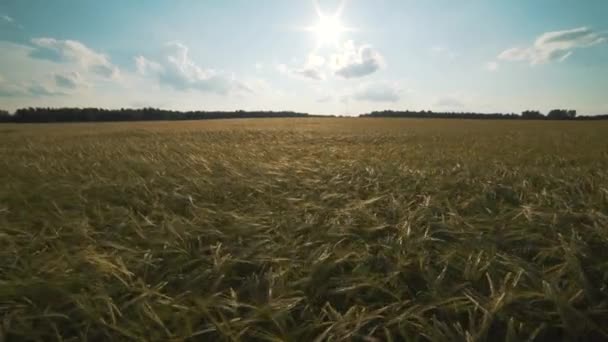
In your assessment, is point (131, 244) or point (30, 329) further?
point (131, 244)

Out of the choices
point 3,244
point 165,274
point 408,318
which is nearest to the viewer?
point 408,318

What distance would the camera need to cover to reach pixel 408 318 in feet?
3.75

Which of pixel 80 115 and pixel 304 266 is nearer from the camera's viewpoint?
pixel 304 266

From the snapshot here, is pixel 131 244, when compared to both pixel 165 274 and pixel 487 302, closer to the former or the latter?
pixel 165 274

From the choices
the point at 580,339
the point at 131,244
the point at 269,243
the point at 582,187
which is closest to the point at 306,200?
the point at 269,243

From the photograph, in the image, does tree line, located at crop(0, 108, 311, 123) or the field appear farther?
tree line, located at crop(0, 108, 311, 123)

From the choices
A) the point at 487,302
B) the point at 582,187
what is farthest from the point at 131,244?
the point at 582,187

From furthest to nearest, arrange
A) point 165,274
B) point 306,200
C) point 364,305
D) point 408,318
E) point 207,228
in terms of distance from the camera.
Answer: point 306,200 → point 207,228 → point 165,274 → point 364,305 → point 408,318

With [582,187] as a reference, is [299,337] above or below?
below

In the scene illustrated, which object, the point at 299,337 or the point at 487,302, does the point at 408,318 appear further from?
the point at 299,337

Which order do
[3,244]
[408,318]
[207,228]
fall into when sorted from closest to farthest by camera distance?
[408,318] → [3,244] → [207,228]

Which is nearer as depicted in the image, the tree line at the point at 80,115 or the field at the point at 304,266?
the field at the point at 304,266

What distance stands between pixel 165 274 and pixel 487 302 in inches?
60.0

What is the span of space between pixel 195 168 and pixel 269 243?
2842 millimetres
